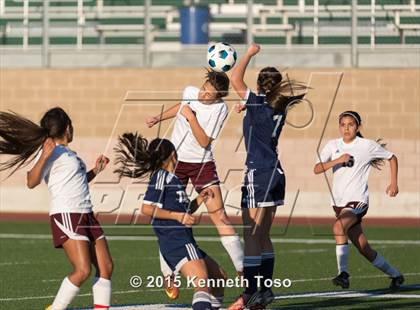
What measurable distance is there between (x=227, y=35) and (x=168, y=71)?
1585 mm

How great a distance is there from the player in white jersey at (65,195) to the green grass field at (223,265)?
6.81 feet

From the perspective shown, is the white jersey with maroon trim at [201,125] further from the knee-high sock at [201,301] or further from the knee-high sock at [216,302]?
the knee-high sock at [201,301]

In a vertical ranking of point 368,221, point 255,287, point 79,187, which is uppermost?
point 79,187

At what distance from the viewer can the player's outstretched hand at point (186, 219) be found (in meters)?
9.81

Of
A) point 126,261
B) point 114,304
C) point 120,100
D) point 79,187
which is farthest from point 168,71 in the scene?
point 79,187

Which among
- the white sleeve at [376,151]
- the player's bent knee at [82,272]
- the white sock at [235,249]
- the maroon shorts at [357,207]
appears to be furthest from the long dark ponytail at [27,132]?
the white sleeve at [376,151]

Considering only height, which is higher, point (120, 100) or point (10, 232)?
point (120, 100)

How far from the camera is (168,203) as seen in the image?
33.0 ft

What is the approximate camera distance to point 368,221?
25.5m

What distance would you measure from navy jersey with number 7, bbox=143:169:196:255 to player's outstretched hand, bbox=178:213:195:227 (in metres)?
0.14

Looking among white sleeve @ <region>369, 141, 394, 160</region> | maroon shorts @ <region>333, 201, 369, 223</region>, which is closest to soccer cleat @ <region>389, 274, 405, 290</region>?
maroon shorts @ <region>333, 201, 369, 223</region>

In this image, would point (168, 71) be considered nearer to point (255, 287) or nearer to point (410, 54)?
point (410, 54)

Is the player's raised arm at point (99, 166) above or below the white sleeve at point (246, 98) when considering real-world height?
below

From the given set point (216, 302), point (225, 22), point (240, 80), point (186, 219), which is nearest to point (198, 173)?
point (240, 80)
